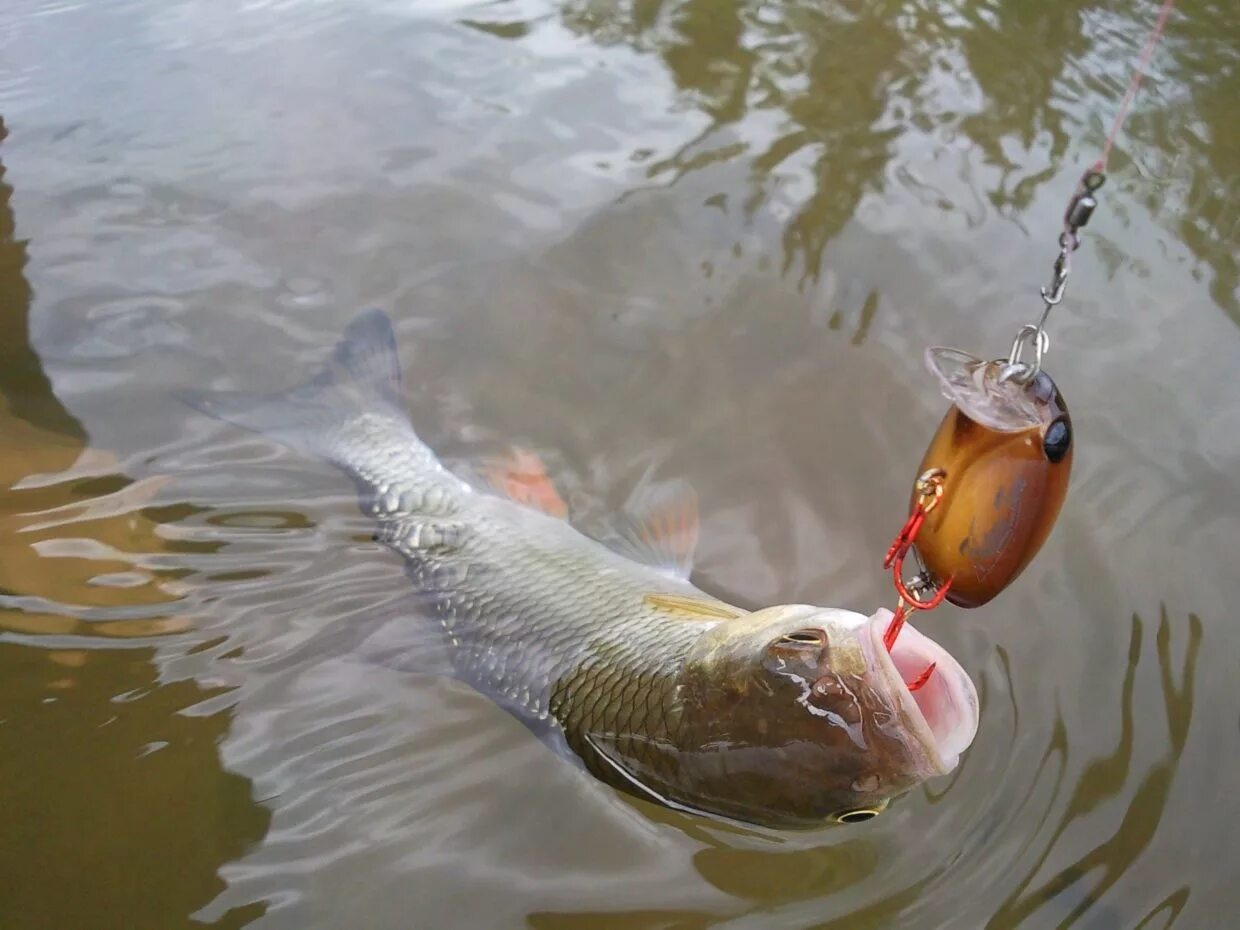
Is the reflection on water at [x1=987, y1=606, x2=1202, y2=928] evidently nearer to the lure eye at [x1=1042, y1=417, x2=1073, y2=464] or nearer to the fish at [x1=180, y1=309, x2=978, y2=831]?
the fish at [x1=180, y1=309, x2=978, y2=831]

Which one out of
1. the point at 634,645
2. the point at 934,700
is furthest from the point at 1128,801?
the point at 634,645

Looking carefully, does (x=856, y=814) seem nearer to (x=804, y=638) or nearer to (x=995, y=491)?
(x=804, y=638)

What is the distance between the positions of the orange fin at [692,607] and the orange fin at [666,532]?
0.28 m

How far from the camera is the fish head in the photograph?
175cm

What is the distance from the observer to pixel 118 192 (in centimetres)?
443

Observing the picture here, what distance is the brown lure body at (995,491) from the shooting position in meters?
1.58

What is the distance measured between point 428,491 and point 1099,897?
216 centimetres

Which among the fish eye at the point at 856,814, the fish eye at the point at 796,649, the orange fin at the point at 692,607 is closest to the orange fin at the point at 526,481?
the orange fin at the point at 692,607

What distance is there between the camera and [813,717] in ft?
6.11

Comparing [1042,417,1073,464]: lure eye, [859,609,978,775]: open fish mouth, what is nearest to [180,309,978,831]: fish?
[859,609,978,775]: open fish mouth

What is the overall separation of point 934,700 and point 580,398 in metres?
2.11

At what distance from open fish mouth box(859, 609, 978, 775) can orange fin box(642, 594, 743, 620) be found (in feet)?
2.32

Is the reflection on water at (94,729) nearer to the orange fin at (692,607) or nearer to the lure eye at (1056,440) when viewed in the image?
the orange fin at (692,607)

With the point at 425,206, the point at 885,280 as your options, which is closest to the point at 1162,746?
the point at 885,280
